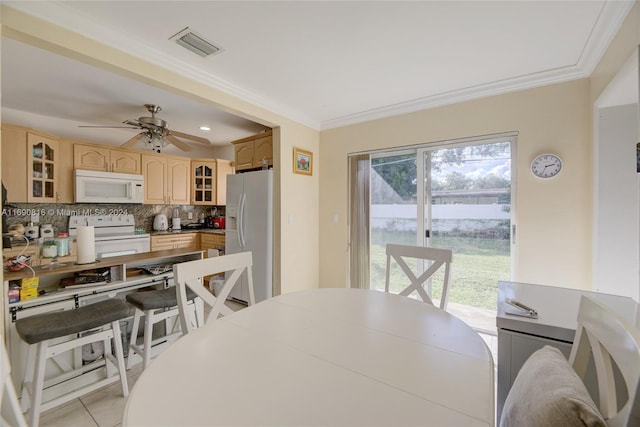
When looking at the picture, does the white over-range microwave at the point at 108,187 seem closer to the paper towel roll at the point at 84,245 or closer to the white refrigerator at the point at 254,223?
the white refrigerator at the point at 254,223

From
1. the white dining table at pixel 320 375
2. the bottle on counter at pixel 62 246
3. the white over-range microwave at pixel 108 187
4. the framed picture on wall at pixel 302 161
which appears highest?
the framed picture on wall at pixel 302 161

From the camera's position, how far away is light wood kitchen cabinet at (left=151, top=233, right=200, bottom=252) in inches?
161

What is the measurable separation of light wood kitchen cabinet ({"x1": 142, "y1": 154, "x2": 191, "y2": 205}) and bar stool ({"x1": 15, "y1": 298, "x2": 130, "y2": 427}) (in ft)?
9.42

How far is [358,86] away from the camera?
2418 millimetres

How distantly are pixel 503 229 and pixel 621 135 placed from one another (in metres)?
1.01

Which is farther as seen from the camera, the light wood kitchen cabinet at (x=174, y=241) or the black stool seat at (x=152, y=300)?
the light wood kitchen cabinet at (x=174, y=241)

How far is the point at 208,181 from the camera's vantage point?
15.7ft

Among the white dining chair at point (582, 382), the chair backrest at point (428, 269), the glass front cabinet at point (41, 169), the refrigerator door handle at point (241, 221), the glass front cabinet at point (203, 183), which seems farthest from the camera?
the glass front cabinet at point (203, 183)

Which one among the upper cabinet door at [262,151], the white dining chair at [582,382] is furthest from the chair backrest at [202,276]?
the upper cabinet door at [262,151]

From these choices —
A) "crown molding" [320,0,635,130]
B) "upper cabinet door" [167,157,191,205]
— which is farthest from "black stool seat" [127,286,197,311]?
"upper cabinet door" [167,157,191,205]

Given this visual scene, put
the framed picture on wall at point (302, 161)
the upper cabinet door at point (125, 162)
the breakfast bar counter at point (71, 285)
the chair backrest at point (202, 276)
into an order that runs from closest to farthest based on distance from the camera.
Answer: the chair backrest at point (202, 276)
the breakfast bar counter at point (71, 285)
the framed picture on wall at point (302, 161)
the upper cabinet door at point (125, 162)

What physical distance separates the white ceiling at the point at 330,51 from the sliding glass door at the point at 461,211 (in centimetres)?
57

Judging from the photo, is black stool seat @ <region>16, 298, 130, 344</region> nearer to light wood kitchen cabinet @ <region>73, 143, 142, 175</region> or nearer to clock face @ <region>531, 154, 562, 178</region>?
light wood kitchen cabinet @ <region>73, 143, 142, 175</region>

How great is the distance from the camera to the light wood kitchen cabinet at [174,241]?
410 centimetres
